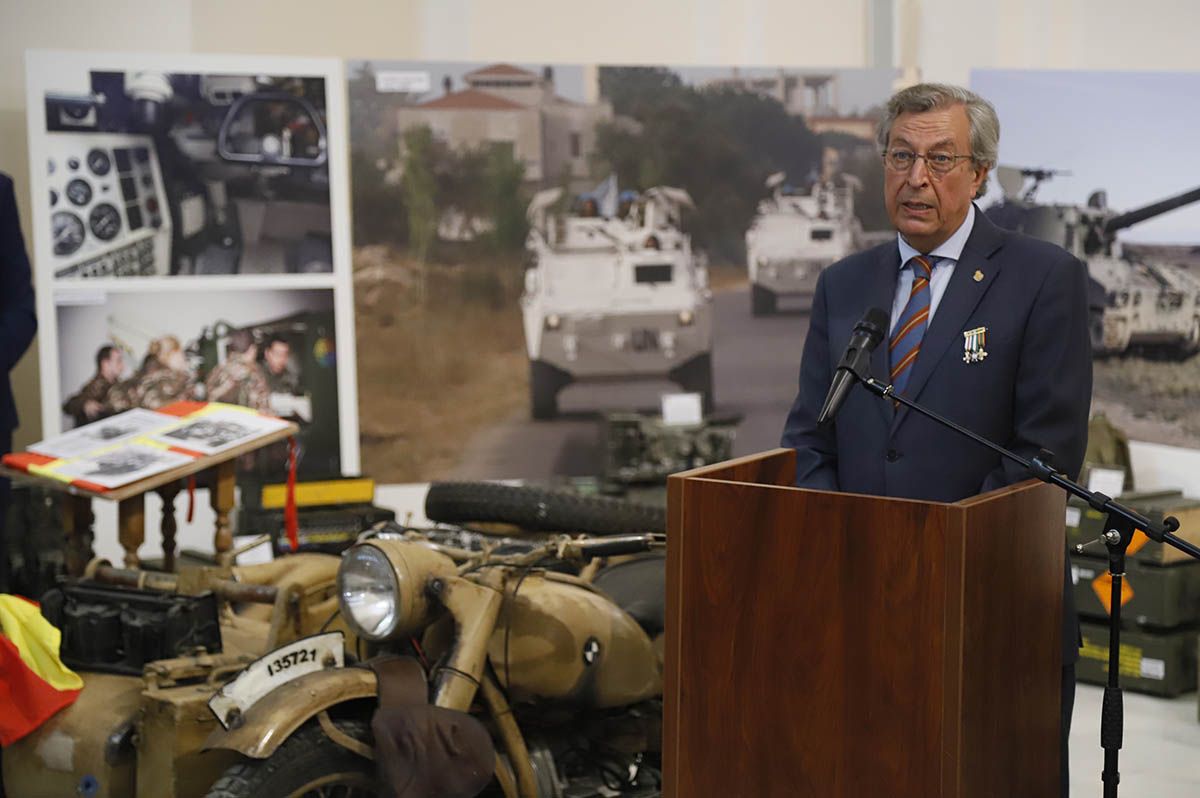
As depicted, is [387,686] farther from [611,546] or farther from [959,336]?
[959,336]

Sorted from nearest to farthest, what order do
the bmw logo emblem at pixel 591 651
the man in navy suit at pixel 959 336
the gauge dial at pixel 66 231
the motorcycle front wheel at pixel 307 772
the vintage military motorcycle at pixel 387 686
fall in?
the man in navy suit at pixel 959 336
the motorcycle front wheel at pixel 307 772
the vintage military motorcycle at pixel 387 686
the bmw logo emblem at pixel 591 651
the gauge dial at pixel 66 231

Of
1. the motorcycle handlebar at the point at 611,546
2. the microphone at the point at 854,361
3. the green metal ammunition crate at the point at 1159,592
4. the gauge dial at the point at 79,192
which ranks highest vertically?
the gauge dial at the point at 79,192

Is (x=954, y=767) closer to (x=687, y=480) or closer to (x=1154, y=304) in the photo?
(x=687, y=480)

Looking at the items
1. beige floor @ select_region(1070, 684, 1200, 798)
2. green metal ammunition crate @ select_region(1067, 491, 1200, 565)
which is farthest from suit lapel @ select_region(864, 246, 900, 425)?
green metal ammunition crate @ select_region(1067, 491, 1200, 565)

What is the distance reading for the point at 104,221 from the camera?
570cm

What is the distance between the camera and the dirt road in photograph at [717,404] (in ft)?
20.7

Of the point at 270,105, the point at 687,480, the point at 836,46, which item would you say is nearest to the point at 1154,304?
the point at 836,46

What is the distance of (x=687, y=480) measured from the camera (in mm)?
2051

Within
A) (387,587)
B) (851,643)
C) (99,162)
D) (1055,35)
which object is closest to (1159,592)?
(1055,35)

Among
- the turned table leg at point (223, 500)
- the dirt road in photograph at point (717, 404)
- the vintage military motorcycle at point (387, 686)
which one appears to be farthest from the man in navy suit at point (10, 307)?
the dirt road in photograph at point (717, 404)

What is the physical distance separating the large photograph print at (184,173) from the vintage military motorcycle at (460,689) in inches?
110

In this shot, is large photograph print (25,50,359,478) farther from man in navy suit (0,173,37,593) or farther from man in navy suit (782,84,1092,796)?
man in navy suit (782,84,1092,796)

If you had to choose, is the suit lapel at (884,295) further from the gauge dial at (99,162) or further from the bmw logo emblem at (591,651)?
the gauge dial at (99,162)

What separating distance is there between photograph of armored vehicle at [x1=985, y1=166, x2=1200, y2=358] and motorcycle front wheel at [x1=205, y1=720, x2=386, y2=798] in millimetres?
4136
